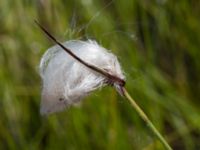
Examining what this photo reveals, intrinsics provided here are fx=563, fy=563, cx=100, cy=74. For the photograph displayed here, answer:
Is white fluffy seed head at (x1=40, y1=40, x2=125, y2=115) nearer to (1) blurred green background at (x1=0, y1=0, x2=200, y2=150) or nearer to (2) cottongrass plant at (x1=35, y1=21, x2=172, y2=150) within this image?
(2) cottongrass plant at (x1=35, y1=21, x2=172, y2=150)

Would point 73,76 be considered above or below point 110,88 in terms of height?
below

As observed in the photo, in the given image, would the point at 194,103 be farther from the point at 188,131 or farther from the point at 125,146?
→ the point at 125,146

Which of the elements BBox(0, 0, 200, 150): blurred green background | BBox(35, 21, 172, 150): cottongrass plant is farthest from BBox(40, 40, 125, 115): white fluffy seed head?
BBox(0, 0, 200, 150): blurred green background

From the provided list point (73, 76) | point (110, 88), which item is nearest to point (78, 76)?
point (73, 76)

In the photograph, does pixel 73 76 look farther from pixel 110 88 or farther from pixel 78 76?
A: pixel 110 88

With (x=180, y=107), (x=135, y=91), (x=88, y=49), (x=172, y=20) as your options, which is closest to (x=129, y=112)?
(x=135, y=91)

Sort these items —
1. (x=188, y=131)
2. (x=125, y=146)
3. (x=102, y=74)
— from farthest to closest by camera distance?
(x=188, y=131)
(x=125, y=146)
(x=102, y=74)

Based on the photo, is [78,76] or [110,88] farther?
[110,88]
